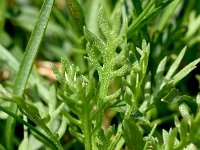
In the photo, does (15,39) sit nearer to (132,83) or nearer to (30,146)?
(30,146)

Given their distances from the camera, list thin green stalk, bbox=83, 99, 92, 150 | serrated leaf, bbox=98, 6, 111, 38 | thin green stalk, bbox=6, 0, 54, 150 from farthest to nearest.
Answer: thin green stalk, bbox=6, 0, 54, 150 → serrated leaf, bbox=98, 6, 111, 38 → thin green stalk, bbox=83, 99, 92, 150

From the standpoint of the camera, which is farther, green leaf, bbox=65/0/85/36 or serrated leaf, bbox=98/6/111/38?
A: green leaf, bbox=65/0/85/36

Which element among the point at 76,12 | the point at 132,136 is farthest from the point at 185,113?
the point at 76,12

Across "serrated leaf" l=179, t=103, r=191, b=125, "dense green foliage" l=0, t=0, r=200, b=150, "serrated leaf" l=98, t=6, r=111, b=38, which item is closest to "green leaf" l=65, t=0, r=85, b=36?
"dense green foliage" l=0, t=0, r=200, b=150

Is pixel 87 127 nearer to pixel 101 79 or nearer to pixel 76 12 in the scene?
pixel 101 79

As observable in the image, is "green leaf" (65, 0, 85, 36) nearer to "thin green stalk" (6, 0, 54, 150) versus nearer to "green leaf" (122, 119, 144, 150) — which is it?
"thin green stalk" (6, 0, 54, 150)

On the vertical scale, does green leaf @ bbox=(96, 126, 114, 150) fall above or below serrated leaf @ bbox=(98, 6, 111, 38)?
below

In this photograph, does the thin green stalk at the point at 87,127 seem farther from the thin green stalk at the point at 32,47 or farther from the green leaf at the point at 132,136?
the thin green stalk at the point at 32,47
